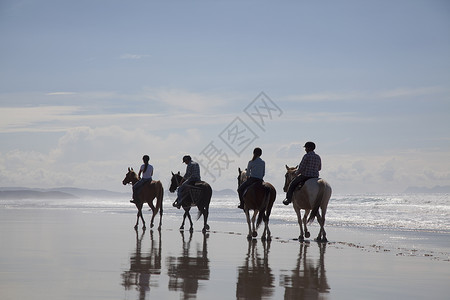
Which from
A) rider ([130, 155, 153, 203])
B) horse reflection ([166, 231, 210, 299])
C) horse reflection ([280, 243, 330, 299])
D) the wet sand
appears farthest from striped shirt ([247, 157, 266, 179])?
rider ([130, 155, 153, 203])

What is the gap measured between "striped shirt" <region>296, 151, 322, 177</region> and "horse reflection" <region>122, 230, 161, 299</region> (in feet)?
14.7

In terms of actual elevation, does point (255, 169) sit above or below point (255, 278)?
above

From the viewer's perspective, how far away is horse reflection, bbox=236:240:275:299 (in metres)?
7.76

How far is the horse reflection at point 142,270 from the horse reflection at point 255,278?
4.05ft

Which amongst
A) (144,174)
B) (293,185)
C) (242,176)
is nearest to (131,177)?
(144,174)

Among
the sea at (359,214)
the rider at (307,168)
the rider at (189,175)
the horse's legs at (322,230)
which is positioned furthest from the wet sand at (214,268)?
the sea at (359,214)

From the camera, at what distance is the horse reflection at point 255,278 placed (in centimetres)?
776

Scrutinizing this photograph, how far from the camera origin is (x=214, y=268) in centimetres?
1027

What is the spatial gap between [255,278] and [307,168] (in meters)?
7.25

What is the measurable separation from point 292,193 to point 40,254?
23.4 ft

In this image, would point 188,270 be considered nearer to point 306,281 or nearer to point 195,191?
point 306,281

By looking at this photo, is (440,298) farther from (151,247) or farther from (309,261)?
(151,247)

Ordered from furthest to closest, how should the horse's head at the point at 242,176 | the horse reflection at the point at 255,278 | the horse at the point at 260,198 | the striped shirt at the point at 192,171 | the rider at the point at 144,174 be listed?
the rider at the point at 144,174, the striped shirt at the point at 192,171, the horse's head at the point at 242,176, the horse at the point at 260,198, the horse reflection at the point at 255,278

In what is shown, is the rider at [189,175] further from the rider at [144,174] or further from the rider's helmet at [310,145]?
the rider's helmet at [310,145]
